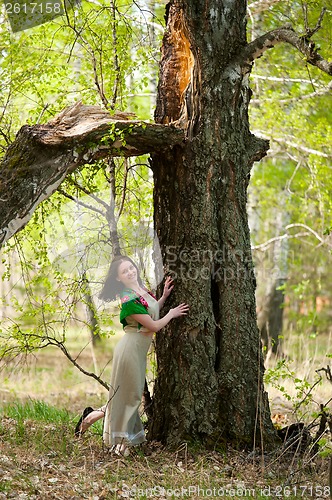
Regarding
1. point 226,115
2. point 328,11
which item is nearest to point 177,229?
point 226,115

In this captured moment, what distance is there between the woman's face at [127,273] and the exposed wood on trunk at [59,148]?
2.76 ft

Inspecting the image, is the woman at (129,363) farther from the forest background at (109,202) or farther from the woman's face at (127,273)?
the forest background at (109,202)

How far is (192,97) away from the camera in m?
5.48

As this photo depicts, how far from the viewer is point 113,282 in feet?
18.2

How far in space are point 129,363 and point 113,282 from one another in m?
0.66

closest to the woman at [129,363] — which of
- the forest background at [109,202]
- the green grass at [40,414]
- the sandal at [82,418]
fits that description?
the sandal at [82,418]

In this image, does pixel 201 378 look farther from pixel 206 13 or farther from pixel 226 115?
pixel 206 13

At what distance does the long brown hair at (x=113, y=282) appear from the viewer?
5484 millimetres

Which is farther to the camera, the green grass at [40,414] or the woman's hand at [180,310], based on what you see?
the green grass at [40,414]

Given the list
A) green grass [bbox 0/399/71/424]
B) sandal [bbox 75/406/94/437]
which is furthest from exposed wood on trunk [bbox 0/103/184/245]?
green grass [bbox 0/399/71/424]

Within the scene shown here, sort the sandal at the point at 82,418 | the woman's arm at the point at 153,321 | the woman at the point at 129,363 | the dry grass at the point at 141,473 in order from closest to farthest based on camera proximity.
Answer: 1. the dry grass at the point at 141,473
2. the woman's arm at the point at 153,321
3. the woman at the point at 129,363
4. the sandal at the point at 82,418

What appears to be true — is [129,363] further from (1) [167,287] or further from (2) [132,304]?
(1) [167,287]

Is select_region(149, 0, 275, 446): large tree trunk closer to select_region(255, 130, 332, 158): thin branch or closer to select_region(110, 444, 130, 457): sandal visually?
select_region(110, 444, 130, 457): sandal

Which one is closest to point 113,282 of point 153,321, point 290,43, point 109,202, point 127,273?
point 127,273
